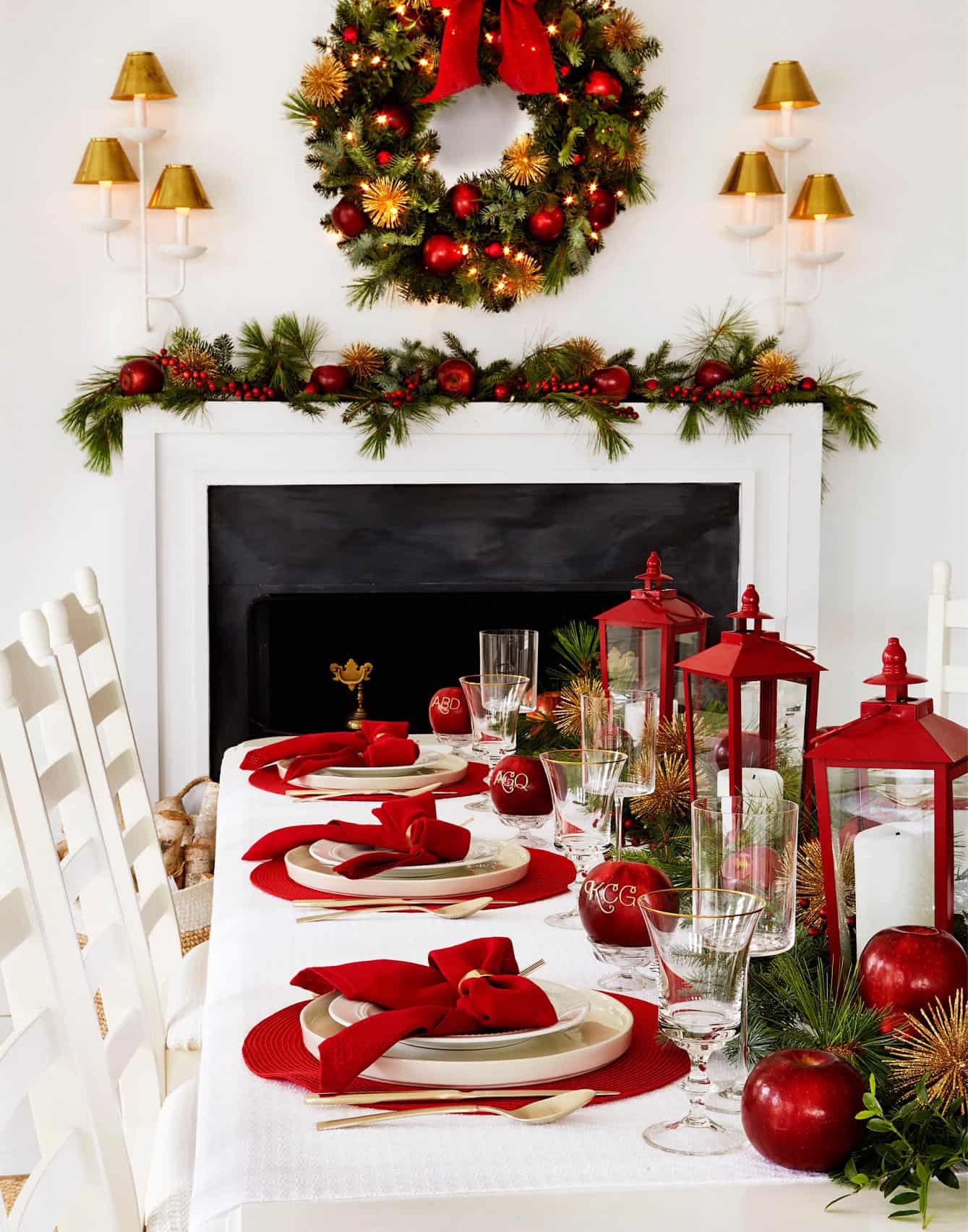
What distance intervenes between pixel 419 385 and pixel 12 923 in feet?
7.34

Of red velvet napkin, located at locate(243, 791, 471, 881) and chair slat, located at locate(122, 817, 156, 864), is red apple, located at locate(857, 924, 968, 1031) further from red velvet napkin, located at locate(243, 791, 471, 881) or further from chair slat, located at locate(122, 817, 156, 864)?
chair slat, located at locate(122, 817, 156, 864)

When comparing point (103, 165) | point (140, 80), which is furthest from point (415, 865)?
point (140, 80)

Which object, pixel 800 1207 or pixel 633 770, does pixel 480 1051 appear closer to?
pixel 800 1207

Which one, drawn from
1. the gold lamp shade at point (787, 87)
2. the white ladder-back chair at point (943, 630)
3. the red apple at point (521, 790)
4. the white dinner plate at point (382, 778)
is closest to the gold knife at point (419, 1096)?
the red apple at point (521, 790)

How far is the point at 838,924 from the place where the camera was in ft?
3.07

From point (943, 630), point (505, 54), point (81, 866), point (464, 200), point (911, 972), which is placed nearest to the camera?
point (911, 972)

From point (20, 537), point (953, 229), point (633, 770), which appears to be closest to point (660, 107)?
point (953, 229)

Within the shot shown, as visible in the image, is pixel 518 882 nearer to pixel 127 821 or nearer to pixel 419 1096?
pixel 419 1096

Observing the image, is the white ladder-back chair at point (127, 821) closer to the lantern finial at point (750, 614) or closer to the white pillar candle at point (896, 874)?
the lantern finial at point (750, 614)

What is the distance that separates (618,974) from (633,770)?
342mm

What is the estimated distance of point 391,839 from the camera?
130 cm

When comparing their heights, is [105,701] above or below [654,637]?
below

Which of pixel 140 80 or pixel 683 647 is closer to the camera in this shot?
pixel 683 647

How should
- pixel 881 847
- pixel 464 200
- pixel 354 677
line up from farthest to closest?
pixel 354 677 → pixel 464 200 → pixel 881 847
